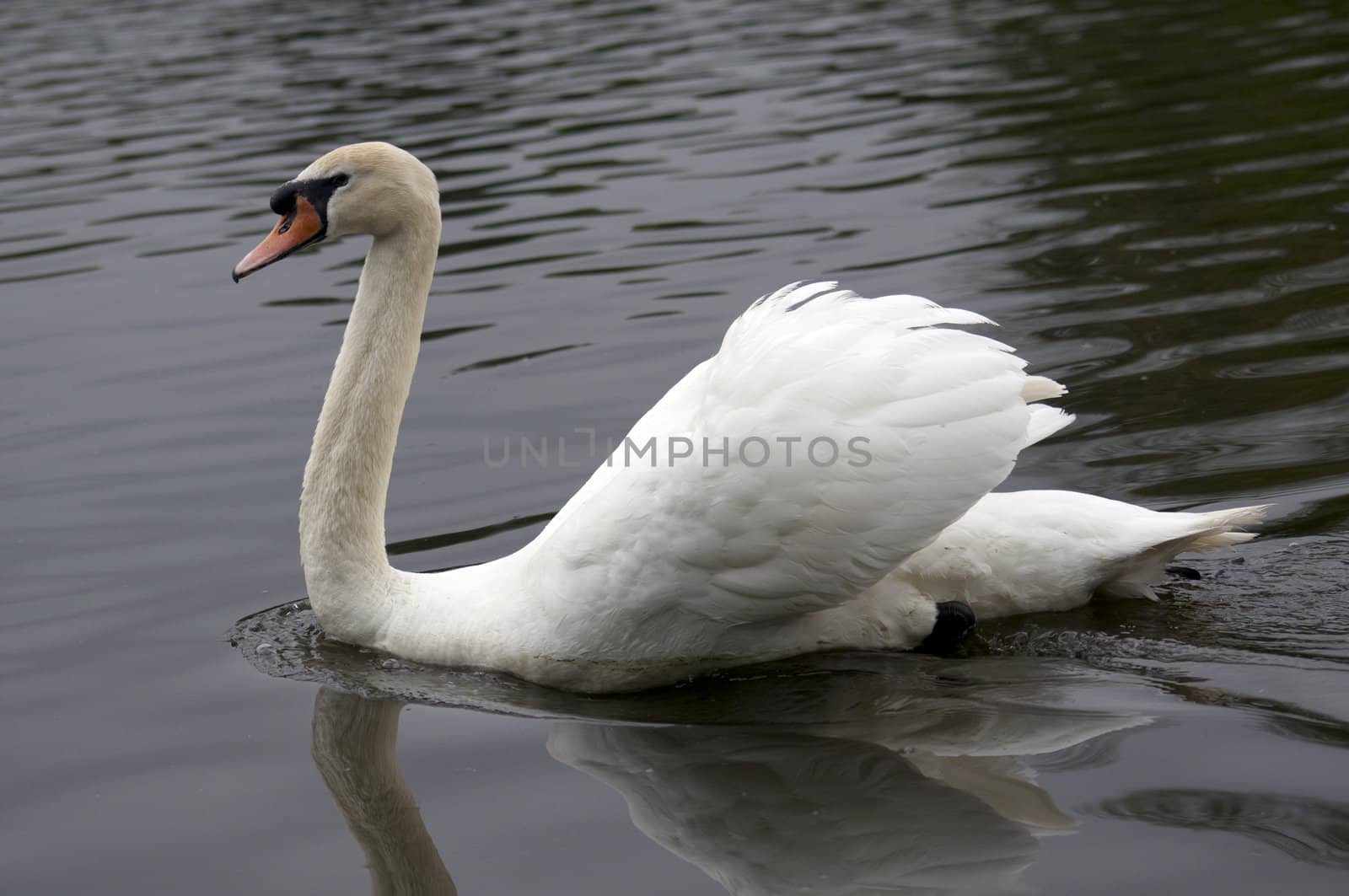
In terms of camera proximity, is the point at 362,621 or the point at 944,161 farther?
the point at 944,161

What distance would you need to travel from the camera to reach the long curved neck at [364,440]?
586 cm

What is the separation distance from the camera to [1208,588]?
5734 millimetres

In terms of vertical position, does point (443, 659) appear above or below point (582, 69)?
below

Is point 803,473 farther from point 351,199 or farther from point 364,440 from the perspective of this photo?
point 351,199

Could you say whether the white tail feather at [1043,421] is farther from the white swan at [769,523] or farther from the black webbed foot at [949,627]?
the black webbed foot at [949,627]

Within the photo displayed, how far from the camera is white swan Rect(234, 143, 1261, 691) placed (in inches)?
200

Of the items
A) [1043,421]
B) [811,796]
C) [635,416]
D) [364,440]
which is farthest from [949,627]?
[635,416]

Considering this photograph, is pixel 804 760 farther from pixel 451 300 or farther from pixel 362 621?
pixel 451 300

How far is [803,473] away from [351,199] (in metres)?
2.02

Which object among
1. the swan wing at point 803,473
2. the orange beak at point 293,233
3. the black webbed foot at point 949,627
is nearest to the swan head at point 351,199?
the orange beak at point 293,233

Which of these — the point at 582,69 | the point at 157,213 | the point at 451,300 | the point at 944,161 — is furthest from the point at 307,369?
the point at 582,69

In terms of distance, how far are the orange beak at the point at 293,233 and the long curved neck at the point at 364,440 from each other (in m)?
0.23

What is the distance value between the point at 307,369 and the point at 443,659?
13.7 feet

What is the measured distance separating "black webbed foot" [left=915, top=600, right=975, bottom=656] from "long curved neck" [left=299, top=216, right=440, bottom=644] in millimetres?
1913
